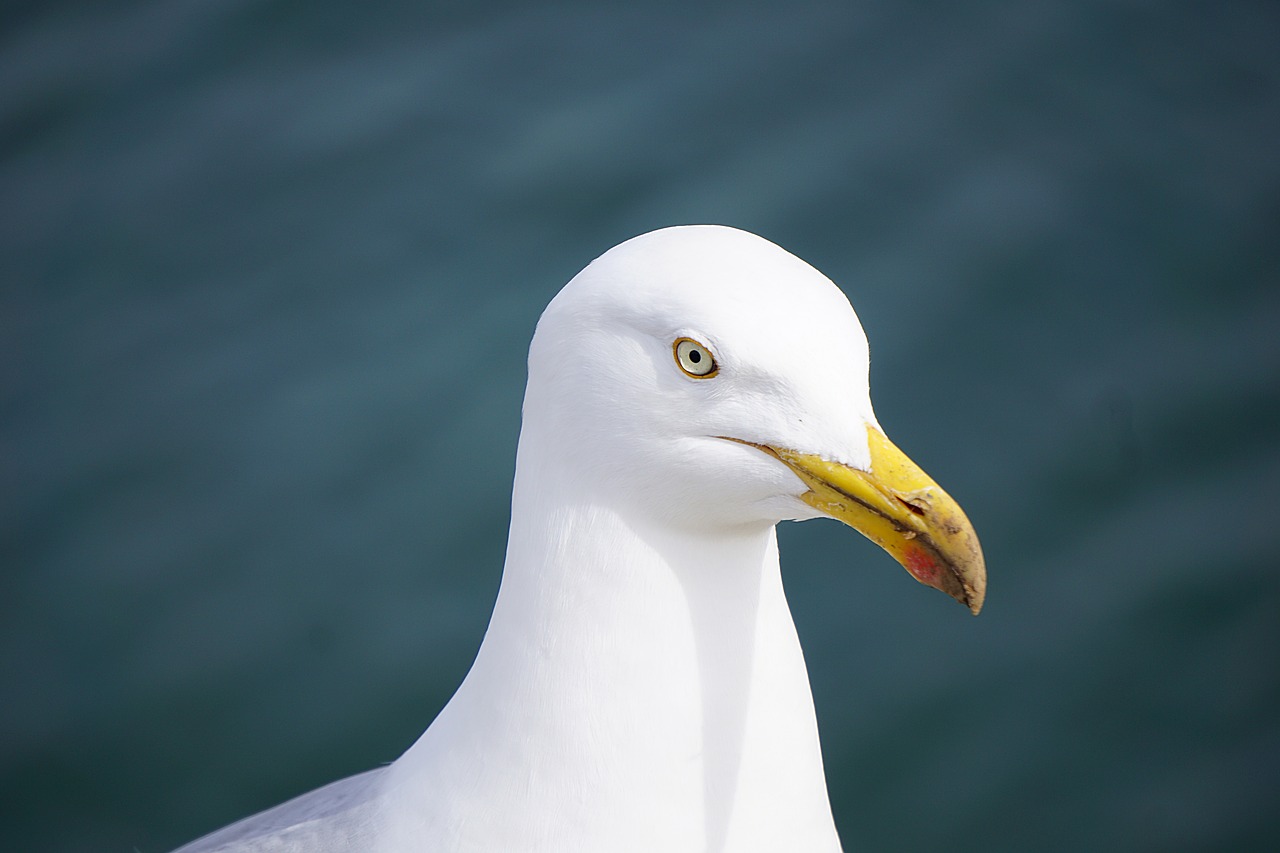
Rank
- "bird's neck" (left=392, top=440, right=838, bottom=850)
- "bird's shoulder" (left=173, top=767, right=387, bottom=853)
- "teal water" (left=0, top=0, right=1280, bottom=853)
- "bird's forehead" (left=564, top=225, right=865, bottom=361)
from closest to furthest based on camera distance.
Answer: "bird's forehead" (left=564, top=225, right=865, bottom=361)
"bird's neck" (left=392, top=440, right=838, bottom=850)
"bird's shoulder" (left=173, top=767, right=387, bottom=853)
"teal water" (left=0, top=0, right=1280, bottom=853)

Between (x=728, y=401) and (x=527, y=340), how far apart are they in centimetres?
233

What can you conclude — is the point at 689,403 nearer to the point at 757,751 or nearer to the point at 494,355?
the point at 757,751

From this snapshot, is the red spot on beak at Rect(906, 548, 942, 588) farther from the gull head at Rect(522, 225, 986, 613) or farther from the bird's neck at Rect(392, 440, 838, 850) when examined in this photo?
the bird's neck at Rect(392, 440, 838, 850)

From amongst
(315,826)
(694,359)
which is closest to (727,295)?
(694,359)

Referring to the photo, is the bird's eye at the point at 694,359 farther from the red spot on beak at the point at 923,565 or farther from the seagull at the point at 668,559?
the red spot on beak at the point at 923,565

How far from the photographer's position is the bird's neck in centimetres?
180

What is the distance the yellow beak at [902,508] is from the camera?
1616 millimetres

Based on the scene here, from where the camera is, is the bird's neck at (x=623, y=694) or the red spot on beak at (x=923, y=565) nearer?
the red spot on beak at (x=923, y=565)

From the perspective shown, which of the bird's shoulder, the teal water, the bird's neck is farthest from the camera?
the teal water

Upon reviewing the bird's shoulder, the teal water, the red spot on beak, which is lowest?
the red spot on beak

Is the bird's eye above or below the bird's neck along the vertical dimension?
above

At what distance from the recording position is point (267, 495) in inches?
147

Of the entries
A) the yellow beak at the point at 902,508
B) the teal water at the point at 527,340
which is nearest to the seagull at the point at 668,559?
the yellow beak at the point at 902,508

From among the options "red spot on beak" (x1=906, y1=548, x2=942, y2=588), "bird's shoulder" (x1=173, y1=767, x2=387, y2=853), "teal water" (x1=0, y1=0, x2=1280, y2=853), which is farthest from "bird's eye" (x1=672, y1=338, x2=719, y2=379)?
"teal water" (x1=0, y1=0, x2=1280, y2=853)
